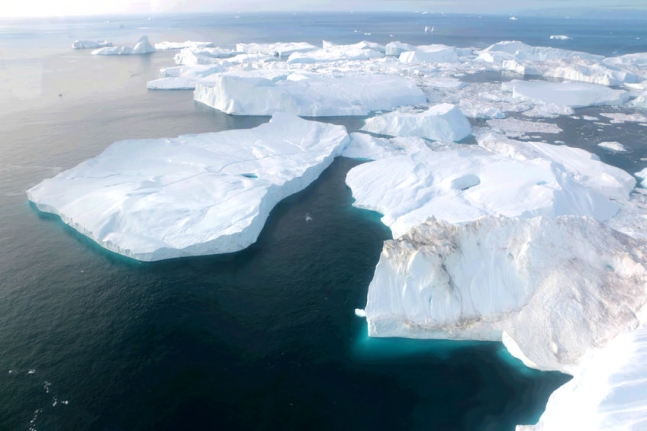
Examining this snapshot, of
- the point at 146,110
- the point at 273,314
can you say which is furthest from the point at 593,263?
the point at 146,110

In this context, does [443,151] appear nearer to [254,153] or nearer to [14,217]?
[254,153]

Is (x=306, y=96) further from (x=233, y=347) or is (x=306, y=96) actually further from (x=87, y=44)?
(x=87, y=44)

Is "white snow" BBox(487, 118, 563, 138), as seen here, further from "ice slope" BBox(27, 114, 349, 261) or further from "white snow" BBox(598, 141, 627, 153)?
"ice slope" BBox(27, 114, 349, 261)

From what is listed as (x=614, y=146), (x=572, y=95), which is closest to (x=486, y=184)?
(x=614, y=146)

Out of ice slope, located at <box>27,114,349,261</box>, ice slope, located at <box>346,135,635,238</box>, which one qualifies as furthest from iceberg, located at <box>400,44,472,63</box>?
ice slope, located at <box>346,135,635,238</box>

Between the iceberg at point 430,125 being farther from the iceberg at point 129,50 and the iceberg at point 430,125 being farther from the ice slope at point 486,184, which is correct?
the iceberg at point 129,50

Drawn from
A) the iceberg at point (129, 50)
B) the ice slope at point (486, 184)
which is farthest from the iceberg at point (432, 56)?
the iceberg at point (129, 50)
